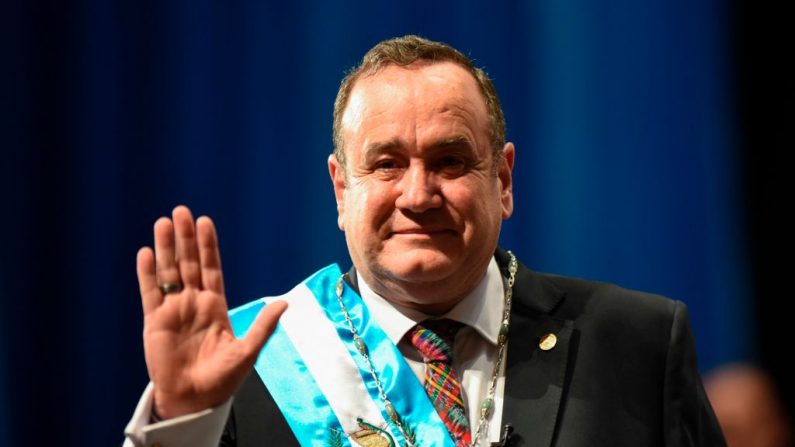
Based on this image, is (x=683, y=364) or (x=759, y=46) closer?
(x=683, y=364)

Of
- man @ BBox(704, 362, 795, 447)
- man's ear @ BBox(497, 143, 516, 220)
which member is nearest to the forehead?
man's ear @ BBox(497, 143, 516, 220)

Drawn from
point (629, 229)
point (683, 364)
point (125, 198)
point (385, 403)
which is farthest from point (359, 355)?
point (629, 229)

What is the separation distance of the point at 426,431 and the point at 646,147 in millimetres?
2278

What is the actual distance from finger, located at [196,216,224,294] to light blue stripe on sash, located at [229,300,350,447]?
0.40m

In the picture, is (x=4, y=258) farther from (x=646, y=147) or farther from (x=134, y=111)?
(x=646, y=147)

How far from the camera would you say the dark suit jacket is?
224cm

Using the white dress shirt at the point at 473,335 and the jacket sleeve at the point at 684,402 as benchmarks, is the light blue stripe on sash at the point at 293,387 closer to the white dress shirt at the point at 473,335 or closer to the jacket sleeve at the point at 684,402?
the white dress shirt at the point at 473,335

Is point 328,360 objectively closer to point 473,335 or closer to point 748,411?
point 473,335

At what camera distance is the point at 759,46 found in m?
4.17

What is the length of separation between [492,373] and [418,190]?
0.40 meters

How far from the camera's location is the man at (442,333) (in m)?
2.24

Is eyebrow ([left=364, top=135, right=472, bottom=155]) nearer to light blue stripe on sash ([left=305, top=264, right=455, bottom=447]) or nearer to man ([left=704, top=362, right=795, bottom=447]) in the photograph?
→ light blue stripe on sash ([left=305, top=264, right=455, bottom=447])

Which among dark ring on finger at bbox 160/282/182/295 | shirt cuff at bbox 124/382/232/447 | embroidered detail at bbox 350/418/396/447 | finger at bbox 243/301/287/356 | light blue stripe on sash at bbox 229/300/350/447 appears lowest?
embroidered detail at bbox 350/418/396/447

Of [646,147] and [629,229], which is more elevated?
[646,147]
